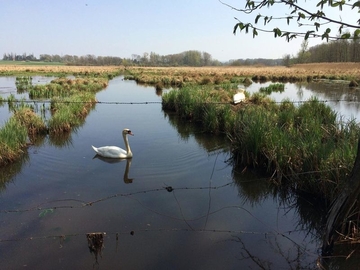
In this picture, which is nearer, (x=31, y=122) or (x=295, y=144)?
(x=295, y=144)

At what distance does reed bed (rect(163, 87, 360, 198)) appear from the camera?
5480 mm

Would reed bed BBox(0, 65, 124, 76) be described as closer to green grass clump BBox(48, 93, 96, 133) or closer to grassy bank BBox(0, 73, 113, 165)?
green grass clump BBox(48, 93, 96, 133)

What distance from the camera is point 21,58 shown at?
17288 centimetres

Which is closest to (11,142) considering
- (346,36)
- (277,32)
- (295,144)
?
(295,144)

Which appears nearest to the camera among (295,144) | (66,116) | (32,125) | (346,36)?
(346,36)

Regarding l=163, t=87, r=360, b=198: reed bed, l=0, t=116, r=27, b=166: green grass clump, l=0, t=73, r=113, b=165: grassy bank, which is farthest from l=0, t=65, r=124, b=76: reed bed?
l=163, t=87, r=360, b=198: reed bed

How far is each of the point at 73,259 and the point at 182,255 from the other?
4.92ft

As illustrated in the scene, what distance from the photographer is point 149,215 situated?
5324 millimetres

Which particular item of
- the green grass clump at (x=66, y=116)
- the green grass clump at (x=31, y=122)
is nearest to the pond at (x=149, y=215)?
the green grass clump at (x=31, y=122)

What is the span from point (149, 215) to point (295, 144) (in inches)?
145

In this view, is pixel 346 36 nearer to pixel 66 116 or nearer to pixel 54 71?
pixel 66 116

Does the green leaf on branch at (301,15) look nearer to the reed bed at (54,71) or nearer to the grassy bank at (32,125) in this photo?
the grassy bank at (32,125)

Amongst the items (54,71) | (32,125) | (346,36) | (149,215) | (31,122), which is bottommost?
(149,215)

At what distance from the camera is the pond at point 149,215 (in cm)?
414
